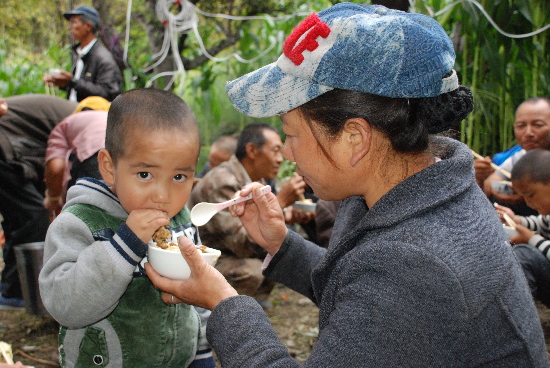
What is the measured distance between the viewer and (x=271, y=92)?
1.28 meters

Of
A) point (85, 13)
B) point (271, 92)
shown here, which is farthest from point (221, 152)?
point (271, 92)

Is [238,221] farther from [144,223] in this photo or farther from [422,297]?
[422,297]

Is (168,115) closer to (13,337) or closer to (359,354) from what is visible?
(359,354)

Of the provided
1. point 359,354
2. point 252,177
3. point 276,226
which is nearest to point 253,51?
point 252,177

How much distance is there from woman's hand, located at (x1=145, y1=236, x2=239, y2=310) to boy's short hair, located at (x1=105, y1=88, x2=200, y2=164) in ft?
1.37

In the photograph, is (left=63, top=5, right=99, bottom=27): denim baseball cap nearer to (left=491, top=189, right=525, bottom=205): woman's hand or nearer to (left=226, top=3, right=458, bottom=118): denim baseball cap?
(left=491, top=189, right=525, bottom=205): woman's hand

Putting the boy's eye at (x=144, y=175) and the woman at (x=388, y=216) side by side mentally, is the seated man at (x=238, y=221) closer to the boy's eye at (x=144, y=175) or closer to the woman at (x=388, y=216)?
the boy's eye at (x=144, y=175)

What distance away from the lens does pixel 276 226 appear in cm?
189

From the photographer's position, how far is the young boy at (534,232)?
3236 mm

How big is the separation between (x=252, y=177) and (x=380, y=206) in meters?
2.96

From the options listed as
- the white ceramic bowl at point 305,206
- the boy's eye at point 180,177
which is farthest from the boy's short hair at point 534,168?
the boy's eye at point 180,177

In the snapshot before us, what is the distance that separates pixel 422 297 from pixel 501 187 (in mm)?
3016

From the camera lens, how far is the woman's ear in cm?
122

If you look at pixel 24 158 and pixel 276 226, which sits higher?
pixel 276 226
